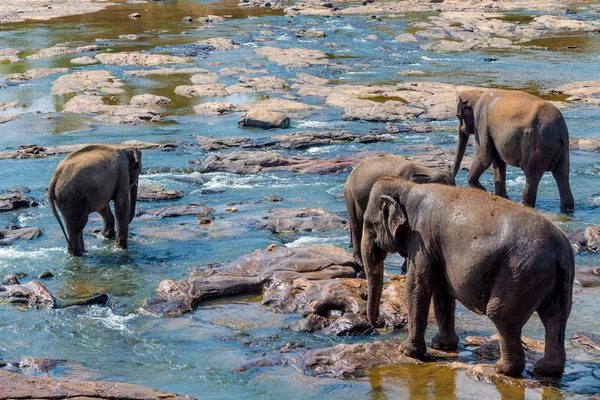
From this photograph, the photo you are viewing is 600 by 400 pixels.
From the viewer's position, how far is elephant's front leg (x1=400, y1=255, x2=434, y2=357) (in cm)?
928

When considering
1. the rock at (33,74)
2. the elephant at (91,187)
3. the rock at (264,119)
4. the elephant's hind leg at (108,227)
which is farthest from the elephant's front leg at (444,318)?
the rock at (33,74)

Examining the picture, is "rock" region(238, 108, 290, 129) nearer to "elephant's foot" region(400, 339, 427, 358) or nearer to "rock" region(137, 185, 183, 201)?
"rock" region(137, 185, 183, 201)

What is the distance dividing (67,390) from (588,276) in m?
7.44

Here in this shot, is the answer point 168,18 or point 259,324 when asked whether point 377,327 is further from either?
point 168,18

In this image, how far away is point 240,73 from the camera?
34.6 m

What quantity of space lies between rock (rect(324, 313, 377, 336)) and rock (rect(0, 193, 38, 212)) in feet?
32.7

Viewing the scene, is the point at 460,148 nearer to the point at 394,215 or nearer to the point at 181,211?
the point at 181,211

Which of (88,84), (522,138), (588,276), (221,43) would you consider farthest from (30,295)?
(221,43)

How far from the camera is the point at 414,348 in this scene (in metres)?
9.39

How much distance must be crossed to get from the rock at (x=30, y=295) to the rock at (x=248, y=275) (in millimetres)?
1397

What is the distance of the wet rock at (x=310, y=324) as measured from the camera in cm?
1088

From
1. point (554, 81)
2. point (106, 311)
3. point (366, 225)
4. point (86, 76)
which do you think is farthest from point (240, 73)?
point (366, 225)

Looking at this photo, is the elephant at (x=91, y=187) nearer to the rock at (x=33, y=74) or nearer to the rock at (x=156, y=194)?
the rock at (x=156, y=194)

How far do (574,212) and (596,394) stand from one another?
358 inches
